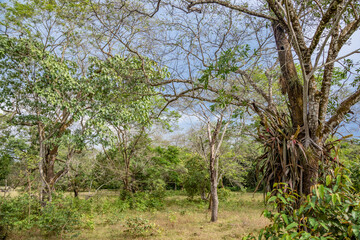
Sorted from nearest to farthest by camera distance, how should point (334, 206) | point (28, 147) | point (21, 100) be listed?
point (334, 206), point (21, 100), point (28, 147)

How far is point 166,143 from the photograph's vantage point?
12.7 m

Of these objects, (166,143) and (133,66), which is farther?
(166,143)

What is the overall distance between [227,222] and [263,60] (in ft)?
18.5

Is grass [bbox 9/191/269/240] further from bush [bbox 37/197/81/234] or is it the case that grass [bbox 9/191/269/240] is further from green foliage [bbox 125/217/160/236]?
bush [bbox 37/197/81/234]

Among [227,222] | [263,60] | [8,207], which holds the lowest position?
[227,222]

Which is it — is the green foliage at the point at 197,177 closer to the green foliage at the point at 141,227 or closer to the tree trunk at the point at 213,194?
the tree trunk at the point at 213,194

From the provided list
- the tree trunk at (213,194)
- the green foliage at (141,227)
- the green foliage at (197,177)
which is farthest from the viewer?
the green foliage at (197,177)

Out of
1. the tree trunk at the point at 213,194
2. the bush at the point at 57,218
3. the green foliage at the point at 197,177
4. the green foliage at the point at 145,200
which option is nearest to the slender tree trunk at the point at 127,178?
the green foliage at the point at 145,200

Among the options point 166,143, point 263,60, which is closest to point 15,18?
point 263,60

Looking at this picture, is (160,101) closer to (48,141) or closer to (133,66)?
(133,66)

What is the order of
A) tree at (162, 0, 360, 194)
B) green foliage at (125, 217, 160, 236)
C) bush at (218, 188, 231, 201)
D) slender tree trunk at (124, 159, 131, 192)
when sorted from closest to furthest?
tree at (162, 0, 360, 194) < green foliage at (125, 217, 160, 236) < slender tree trunk at (124, 159, 131, 192) < bush at (218, 188, 231, 201)

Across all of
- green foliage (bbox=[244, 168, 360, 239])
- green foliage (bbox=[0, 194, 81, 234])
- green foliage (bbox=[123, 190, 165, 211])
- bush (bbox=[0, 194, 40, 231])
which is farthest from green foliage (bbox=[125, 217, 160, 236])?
green foliage (bbox=[244, 168, 360, 239])

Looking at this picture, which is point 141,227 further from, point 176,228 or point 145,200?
point 145,200

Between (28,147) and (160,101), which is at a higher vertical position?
(160,101)
